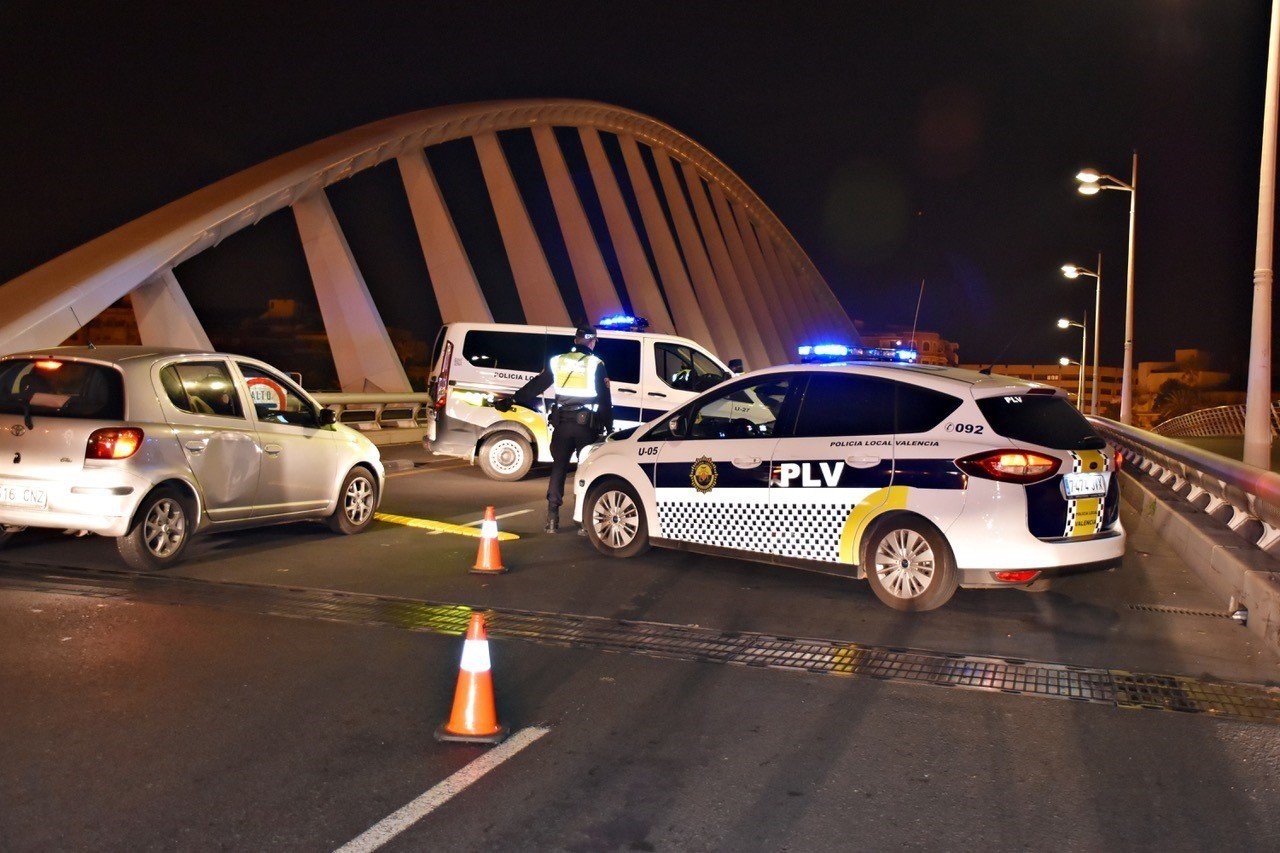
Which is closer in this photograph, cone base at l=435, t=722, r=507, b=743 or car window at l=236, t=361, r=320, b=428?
cone base at l=435, t=722, r=507, b=743

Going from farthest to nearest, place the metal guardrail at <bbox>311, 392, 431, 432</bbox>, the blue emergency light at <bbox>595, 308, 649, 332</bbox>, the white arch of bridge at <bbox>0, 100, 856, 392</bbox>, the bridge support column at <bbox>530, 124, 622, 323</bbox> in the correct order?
the bridge support column at <bbox>530, 124, 622, 323</bbox> < the metal guardrail at <bbox>311, 392, 431, 432</bbox> < the white arch of bridge at <bbox>0, 100, 856, 392</bbox> < the blue emergency light at <bbox>595, 308, 649, 332</bbox>

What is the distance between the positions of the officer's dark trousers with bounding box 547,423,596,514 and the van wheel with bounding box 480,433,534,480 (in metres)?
4.91

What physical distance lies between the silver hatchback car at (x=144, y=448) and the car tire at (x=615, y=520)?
97.9 inches

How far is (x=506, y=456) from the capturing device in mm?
15414

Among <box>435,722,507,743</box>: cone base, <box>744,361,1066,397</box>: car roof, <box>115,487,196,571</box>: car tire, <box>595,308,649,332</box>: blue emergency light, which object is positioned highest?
<box>595,308,649,332</box>: blue emergency light

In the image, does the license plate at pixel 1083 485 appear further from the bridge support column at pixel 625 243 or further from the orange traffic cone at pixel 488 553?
the bridge support column at pixel 625 243

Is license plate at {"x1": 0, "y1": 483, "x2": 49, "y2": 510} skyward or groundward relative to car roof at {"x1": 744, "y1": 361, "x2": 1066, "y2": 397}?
groundward

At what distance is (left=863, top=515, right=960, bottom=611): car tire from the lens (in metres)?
7.24

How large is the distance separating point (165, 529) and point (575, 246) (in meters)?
28.9

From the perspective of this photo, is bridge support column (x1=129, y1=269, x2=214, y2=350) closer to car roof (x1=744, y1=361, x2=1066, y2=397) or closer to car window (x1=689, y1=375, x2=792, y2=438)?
car window (x1=689, y1=375, x2=792, y2=438)

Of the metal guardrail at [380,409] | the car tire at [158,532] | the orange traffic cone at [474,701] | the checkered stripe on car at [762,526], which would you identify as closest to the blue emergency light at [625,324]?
the metal guardrail at [380,409]

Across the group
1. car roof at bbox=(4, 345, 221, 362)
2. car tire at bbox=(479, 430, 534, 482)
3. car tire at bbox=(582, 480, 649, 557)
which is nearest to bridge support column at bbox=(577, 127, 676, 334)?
car tire at bbox=(479, 430, 534, 482)

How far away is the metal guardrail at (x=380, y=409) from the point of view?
20038mm

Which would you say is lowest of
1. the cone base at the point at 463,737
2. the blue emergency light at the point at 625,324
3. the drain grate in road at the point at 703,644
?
the cone base at the point at 463,737
